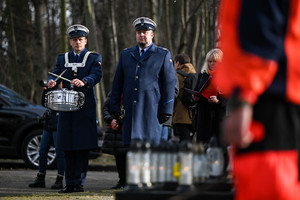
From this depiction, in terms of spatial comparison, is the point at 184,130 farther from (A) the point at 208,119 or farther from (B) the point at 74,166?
(B) the point at 74,166

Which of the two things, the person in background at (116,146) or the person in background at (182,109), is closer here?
the person in background at (116,146)

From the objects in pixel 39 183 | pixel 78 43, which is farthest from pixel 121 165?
pixel 78 43

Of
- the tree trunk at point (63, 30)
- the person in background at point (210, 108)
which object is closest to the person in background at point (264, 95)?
the person in background at point (210, 108)

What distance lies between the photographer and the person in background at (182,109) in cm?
1176

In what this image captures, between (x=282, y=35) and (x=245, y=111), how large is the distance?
432 millimetres

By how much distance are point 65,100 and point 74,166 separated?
101 centimetres

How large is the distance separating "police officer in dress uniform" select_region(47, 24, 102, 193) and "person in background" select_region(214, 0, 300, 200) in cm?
615

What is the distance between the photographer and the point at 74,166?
31.7 ft

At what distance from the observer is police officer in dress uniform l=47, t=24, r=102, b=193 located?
9547mm

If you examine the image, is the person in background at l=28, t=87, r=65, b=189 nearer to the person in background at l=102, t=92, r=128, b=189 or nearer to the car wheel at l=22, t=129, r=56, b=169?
the person in background at l=102, t=92, r=128, b=189

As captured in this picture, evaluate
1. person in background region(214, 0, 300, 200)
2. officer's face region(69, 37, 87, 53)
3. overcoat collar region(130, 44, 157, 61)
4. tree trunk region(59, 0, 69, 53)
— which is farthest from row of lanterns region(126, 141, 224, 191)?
tree trunk region(59, 0, 69, 53)

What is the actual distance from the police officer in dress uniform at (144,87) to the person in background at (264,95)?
4747mm

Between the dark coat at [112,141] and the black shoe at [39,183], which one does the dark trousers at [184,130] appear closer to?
the dark coat at [112,141]

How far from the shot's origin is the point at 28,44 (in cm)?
3169
